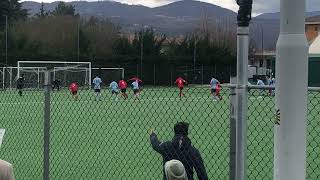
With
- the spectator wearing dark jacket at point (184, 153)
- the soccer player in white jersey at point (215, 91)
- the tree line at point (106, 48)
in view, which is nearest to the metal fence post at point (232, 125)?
the spectator wearing dark jacket at point (184, 153)

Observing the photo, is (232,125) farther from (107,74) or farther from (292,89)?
(107,74)

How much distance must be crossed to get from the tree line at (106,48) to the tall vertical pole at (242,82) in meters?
54.9

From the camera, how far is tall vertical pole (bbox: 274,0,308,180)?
2.74 m

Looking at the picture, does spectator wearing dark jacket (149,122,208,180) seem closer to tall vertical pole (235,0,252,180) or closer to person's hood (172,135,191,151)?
person's hood (172,135,191,151)

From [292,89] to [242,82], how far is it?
3.00 feet

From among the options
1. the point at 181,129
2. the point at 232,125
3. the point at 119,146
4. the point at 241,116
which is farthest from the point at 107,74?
the point at 241,116

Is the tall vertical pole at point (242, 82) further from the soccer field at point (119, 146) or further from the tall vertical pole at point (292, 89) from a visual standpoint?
the soccer field at point (119, 146)

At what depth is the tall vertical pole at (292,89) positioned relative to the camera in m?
2.74

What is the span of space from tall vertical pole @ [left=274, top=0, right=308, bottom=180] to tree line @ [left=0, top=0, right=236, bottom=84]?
5586cm

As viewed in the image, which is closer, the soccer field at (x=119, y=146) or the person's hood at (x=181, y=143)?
the person's hood at (x=181, y=143)

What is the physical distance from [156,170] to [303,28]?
25.3 feet

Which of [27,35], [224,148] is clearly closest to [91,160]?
[224,148]

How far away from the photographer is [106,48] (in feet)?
220

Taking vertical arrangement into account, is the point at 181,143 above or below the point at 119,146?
above
